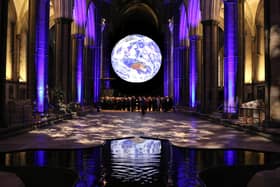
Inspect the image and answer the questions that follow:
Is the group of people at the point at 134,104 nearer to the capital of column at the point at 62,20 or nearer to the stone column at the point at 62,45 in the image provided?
the stone column at the point at 62,45

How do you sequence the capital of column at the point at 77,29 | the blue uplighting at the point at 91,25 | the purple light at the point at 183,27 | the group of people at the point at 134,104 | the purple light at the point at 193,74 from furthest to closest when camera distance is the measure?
the blue uplighting at the point at 91,25
the purple light at the point at 183,27
the group of people at the point at 134,104
the purple light at the point at 193,74
the capital of column at the point at 77,29

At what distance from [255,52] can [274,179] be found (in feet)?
87.7

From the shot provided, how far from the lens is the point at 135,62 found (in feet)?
142

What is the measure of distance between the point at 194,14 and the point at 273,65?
17.6 m

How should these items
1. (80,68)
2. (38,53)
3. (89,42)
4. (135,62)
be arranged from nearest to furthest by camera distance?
(38,53) < (80,68) < (89,42) < (135,62)

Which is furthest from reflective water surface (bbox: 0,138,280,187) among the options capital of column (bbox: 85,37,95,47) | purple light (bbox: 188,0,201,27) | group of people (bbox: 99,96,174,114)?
capital of column (bbox: 85,37,95,47)

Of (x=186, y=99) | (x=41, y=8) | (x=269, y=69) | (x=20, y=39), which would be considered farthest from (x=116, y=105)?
(x=269, y=69)

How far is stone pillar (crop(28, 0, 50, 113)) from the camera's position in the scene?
14838 millimetres

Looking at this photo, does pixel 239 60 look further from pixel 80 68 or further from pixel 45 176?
pixel 80 68

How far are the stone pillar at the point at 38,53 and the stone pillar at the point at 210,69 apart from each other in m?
9.69

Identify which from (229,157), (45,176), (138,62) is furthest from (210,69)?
(138,62)

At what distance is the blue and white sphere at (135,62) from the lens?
142 ft

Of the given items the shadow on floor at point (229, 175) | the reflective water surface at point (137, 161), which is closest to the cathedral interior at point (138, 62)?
the reflective water surface at point (137, 161)

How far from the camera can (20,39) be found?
29.9m
